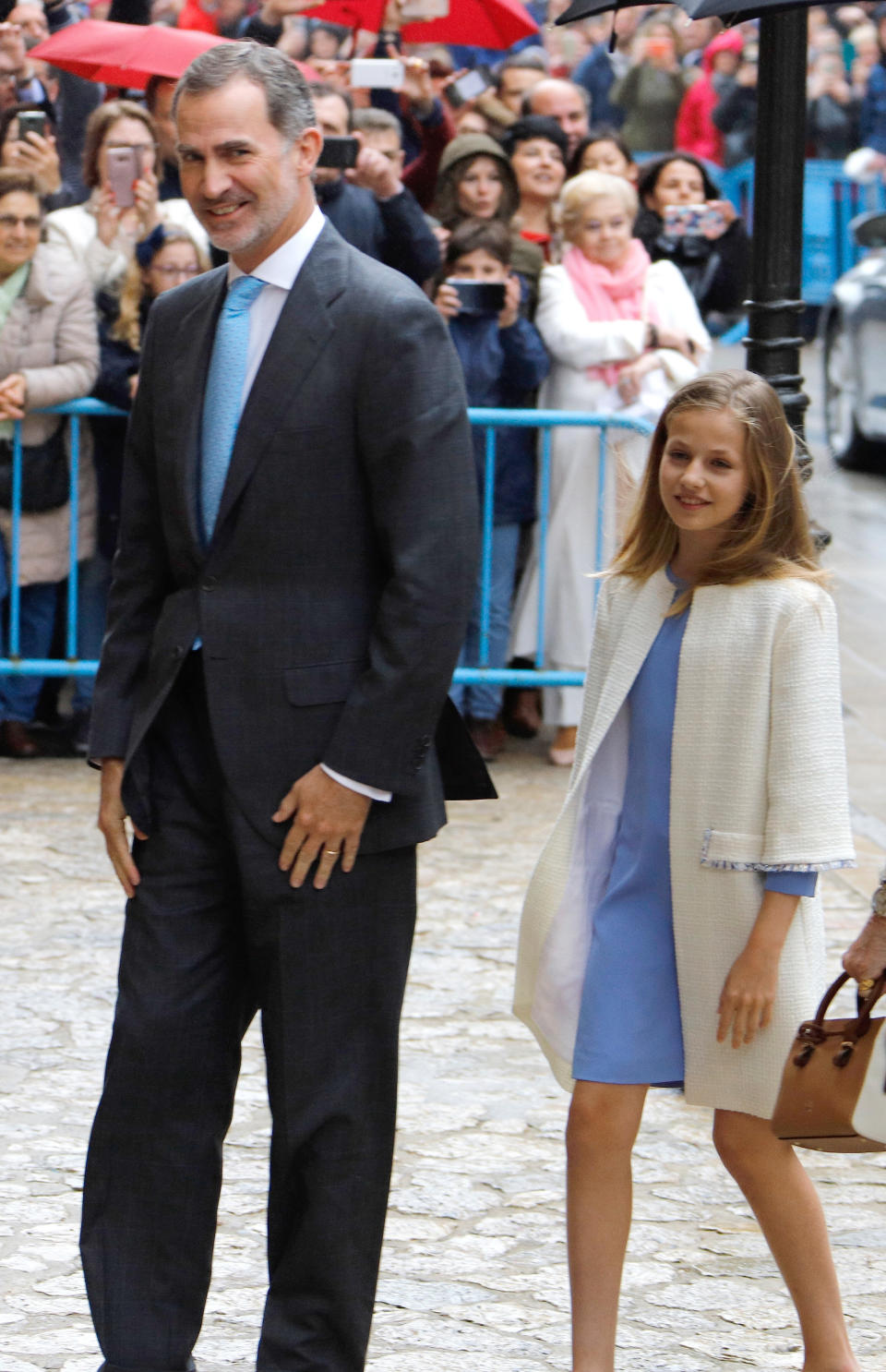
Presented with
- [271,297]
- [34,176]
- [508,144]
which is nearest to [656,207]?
[508,144]

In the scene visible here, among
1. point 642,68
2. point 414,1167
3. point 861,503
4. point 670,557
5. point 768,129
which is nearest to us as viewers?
point 670,557

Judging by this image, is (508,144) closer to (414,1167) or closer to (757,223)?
(757,223)

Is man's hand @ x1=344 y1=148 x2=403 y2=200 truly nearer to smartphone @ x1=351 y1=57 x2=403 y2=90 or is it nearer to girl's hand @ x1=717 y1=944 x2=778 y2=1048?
smartphone @ x1=351 y1=57 x2=403 y2=90

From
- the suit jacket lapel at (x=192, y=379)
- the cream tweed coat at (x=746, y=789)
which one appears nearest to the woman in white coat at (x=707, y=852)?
the cream tweed coat at (x=746, y=789)

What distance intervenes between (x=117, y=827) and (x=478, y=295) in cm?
443

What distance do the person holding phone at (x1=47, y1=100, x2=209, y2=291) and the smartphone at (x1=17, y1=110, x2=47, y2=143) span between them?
214 millimetres

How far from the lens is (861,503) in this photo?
1304cm

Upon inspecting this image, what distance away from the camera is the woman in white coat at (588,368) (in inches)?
300

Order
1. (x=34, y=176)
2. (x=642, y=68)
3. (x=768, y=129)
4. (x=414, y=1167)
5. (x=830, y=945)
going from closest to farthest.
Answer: (x=414, y=1167)
(x=768, y=129)
(x=830, y=945)
(x=34, y=176)
(x=642, y=68)

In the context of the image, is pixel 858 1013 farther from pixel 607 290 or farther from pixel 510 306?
pixel 607 290

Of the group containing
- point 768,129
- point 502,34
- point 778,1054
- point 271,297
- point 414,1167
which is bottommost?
point 414,1167

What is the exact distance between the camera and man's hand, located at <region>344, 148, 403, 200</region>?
24.3 feet

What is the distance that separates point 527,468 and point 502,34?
264 centimetres

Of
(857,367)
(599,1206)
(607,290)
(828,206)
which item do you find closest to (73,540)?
(607,290)
